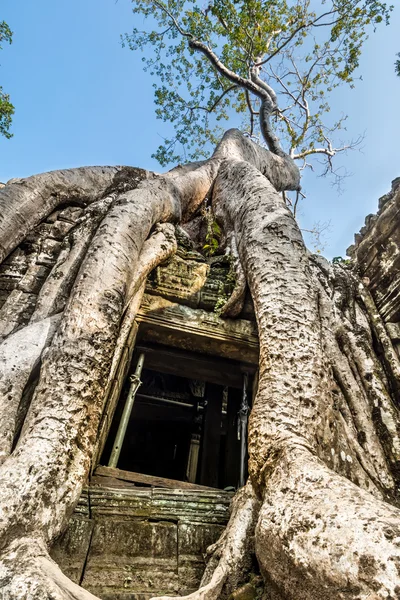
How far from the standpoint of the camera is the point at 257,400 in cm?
169

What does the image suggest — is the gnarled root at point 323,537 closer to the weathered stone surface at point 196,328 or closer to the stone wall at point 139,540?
the stone wall at point 139,540

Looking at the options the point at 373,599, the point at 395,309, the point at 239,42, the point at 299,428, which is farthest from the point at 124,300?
the point at 239,42

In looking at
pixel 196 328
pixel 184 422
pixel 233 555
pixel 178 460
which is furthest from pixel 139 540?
pixel 178 460

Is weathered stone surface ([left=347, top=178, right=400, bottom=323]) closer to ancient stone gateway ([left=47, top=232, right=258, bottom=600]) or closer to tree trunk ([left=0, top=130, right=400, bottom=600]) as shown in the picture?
tree trunk ([left=0, top=130, right=400, bottom=600])

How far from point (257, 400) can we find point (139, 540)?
787 mm

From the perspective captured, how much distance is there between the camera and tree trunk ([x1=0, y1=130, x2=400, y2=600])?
100 cm

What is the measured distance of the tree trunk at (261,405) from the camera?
1.00 m

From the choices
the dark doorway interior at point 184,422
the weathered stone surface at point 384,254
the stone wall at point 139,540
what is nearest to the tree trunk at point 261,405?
the weathered stone surface at point 384,254

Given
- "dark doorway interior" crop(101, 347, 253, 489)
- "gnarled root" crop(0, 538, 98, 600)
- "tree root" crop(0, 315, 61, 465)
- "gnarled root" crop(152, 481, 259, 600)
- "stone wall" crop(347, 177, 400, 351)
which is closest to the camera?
"gnarled root" crop(0, 538, 98, 600)

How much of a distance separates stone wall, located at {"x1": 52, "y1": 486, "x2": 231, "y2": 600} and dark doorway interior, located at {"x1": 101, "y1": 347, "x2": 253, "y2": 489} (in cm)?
120

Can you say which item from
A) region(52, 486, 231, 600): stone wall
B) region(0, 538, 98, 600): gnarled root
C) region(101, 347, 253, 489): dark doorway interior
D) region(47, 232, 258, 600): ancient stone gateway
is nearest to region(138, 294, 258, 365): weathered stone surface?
region(47, 232, 258, 600): ancient stone gateway

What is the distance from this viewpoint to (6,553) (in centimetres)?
111

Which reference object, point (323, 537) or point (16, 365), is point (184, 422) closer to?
point (16, 365)

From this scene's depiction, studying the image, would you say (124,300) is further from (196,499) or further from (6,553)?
Answer: (6,553)
